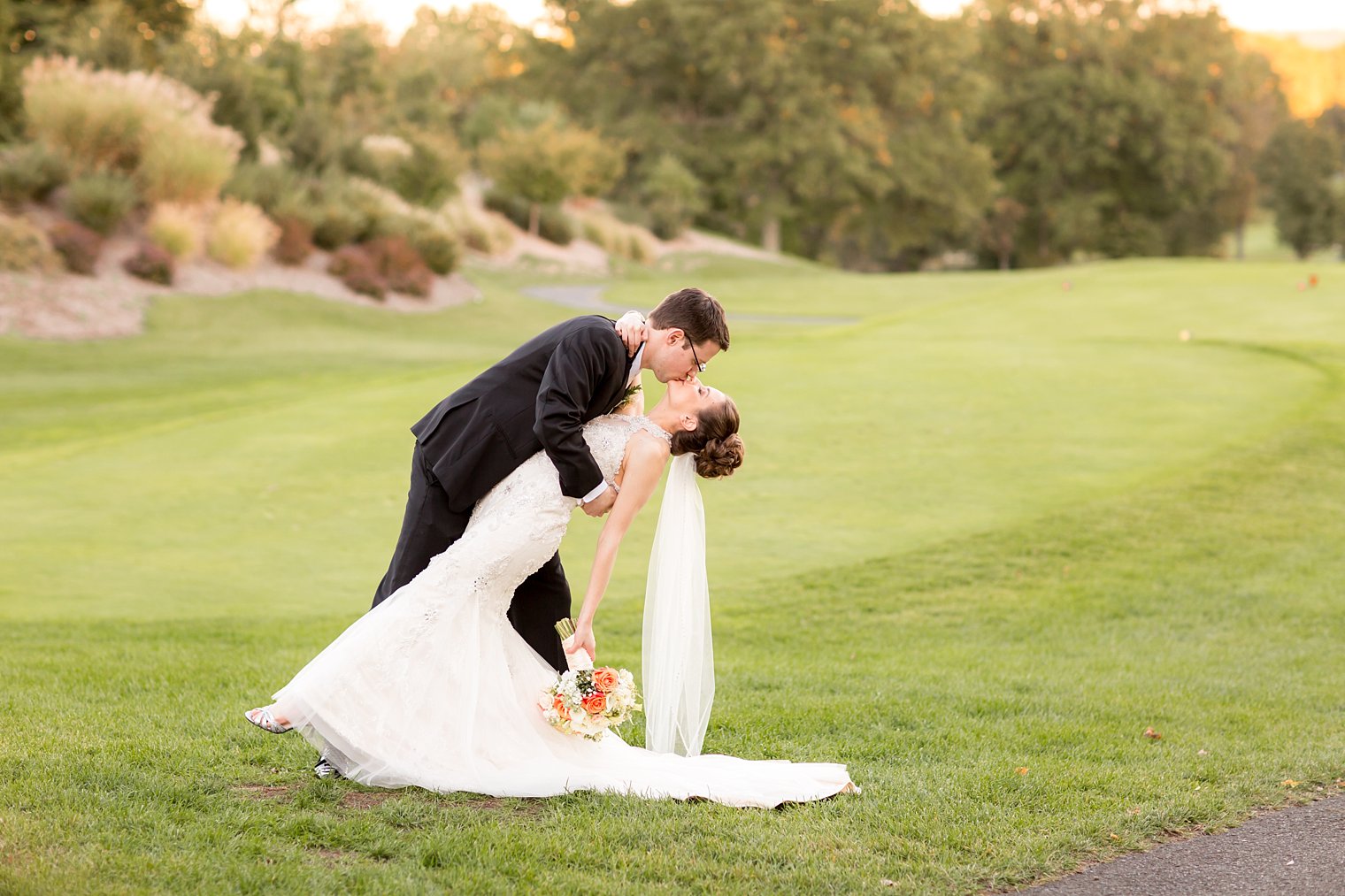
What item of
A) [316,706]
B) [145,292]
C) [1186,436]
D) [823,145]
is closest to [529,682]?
[316,706]

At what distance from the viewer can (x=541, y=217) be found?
37844mm

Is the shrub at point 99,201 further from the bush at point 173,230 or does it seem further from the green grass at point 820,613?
the green grass at point 820,613

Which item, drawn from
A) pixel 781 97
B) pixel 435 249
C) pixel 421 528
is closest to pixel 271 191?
pixel 435 249

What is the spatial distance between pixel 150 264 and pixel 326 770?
1987 centimetres

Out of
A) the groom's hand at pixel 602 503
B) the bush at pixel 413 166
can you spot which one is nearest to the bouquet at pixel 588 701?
the groom's hand at pixel 602 503

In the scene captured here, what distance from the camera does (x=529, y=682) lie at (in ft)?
15.8

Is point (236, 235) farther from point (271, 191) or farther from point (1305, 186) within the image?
point (1305, 186)

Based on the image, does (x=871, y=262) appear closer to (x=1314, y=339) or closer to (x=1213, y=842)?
(x=1314, y=339)

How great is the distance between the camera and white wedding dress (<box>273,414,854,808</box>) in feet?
14.7

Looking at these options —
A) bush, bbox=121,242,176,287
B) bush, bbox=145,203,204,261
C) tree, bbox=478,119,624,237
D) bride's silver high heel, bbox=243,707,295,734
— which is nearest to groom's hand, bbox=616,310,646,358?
bride's silver high heel, bbox=243,707,295,734

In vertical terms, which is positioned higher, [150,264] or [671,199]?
[671,199]

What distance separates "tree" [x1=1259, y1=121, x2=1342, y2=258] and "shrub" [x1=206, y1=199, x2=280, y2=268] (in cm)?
4971

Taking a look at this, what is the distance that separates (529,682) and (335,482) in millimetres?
5734

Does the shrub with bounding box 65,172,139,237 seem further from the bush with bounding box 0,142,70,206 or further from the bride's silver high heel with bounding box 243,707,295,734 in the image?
the bride's silver high heel with bounding box 243,707,295,734
